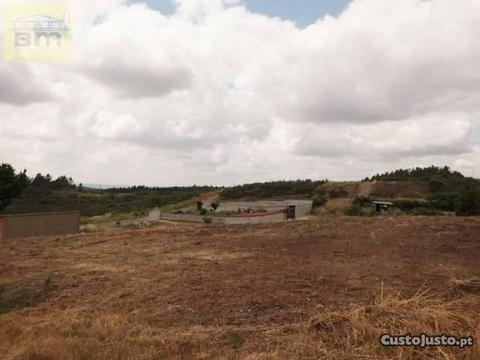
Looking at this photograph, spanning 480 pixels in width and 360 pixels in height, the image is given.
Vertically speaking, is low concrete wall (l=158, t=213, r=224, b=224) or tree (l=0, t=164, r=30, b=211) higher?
tree (l=0, t=164, r=30, b=211)

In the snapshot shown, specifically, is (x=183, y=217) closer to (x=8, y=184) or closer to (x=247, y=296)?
(x=8, y=184)

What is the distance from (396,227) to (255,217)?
2428 centimetres

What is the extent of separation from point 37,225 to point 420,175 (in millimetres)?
83045

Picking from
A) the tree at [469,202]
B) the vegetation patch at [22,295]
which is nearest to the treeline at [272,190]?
the tree at [469,202]

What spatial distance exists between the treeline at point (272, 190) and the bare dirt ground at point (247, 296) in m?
66.5

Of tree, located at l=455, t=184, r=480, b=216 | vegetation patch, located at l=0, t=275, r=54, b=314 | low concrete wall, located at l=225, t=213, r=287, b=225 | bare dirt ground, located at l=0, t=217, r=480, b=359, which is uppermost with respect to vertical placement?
tree, located at l=455, t=184, r=480, b=216

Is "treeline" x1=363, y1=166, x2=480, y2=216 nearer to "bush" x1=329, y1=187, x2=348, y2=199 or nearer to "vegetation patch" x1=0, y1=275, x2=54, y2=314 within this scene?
"bush" x1=329, y1=187, x2=348, y2=199

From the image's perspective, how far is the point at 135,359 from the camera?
15.6ft

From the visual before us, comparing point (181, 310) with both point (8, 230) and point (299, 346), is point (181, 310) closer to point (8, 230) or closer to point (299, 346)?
point (299, 346)

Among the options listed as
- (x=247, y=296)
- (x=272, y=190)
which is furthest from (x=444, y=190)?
(x=247, y=296)

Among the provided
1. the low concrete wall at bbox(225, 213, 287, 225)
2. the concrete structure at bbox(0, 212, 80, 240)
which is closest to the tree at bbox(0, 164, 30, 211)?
the concrete structure at bbox(0, 212, 80, 240)

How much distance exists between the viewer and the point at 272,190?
8725 cm

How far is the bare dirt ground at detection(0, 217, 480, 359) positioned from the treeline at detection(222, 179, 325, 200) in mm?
66541

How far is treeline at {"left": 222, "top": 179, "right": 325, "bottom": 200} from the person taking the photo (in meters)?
82.1
